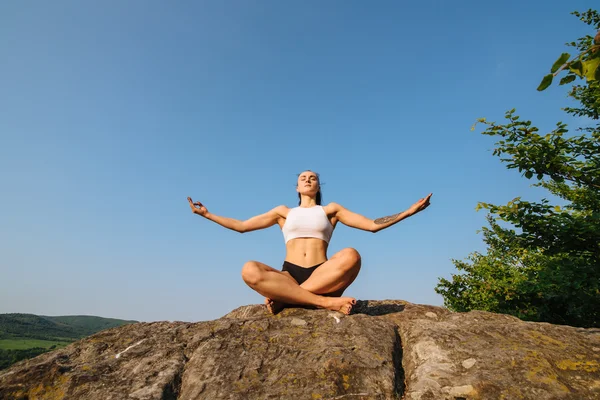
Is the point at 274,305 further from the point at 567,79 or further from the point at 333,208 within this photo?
the point at 567,79

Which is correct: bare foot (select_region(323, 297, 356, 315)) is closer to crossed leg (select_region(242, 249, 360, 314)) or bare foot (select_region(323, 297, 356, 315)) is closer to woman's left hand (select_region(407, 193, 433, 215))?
crossed leg (select_region(242, 249, 360, 314))

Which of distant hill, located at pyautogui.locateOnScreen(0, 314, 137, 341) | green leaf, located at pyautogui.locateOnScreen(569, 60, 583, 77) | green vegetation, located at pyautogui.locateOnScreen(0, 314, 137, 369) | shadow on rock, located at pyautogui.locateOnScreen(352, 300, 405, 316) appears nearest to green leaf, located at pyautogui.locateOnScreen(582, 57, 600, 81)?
green leaf, located at pyautogui.locateOnScreen(569, 60, 583, 77)

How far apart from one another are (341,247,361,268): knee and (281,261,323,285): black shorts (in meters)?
0.62

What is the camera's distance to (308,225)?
552 cm

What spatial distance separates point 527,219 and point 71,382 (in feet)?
26.2

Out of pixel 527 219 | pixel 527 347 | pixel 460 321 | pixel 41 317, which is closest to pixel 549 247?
pixel 527 219

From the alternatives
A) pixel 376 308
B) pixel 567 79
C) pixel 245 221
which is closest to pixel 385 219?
pixel 376 308

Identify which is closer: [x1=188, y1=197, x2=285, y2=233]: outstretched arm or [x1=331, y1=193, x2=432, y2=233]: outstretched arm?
[x1=331, y1=193, x2=432, y2=233]: outstretched arm

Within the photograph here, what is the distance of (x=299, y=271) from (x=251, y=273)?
3.00 ft

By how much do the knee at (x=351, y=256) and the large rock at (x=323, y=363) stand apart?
2.55ft

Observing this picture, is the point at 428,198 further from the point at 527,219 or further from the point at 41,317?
the point at 41,317

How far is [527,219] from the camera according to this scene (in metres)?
7.32

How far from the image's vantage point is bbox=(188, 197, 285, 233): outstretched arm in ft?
19.4

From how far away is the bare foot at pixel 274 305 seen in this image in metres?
4.64
